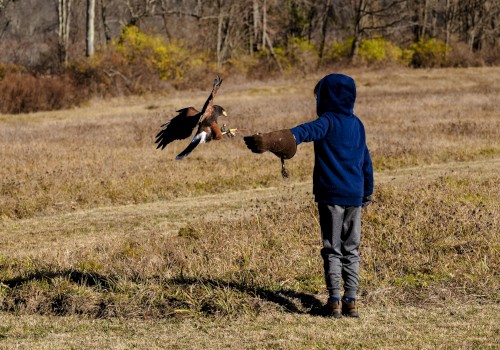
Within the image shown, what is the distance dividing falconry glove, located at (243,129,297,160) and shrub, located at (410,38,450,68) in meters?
53.8

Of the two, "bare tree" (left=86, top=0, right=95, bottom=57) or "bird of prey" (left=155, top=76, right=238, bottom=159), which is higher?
"bare tree" (left=86, top=0, right=95, bottom=57)

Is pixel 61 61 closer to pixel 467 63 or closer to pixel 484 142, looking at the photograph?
pixel 484 142

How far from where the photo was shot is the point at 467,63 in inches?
2158

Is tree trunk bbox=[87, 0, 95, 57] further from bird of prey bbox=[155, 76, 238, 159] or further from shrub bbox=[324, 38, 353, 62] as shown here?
bird of prey bbox=[155, 76, 238, 159]

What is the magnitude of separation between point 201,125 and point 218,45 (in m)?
45.4

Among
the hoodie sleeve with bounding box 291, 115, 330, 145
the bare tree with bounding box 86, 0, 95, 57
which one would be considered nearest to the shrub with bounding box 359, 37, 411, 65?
→ the bare tree with bounding box 86, 0, 95, 57

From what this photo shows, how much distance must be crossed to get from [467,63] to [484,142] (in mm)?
37919

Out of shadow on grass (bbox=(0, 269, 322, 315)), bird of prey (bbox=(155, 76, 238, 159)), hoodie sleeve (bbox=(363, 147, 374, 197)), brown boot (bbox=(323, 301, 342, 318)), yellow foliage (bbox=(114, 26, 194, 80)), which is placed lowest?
shadow on grass (bbox=(0, 269, 322, 315))

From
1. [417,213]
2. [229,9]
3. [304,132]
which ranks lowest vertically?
[417,213]

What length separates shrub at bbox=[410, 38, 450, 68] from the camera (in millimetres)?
57125

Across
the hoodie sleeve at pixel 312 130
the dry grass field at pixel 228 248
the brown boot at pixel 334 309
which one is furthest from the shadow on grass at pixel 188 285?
the hoodie sleeve at pixel 312 130

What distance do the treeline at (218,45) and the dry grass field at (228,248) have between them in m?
18.9

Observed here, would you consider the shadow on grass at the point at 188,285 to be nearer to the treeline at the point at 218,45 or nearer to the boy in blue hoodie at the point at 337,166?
the boy in blue hoodie at the point at 337,166

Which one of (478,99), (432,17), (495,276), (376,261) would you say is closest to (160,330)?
(376,261)
